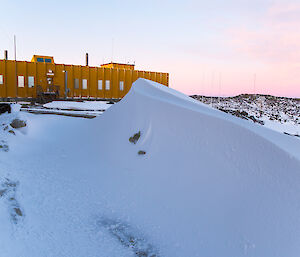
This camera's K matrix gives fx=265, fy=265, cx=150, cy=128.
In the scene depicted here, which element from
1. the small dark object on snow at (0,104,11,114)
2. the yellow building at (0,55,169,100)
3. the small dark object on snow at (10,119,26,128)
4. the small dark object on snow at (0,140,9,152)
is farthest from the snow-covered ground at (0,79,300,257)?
the yellow building at (0,55,169,100)

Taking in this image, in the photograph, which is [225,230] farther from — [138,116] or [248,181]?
[138,116]

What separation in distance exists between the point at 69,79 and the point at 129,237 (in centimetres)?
2157

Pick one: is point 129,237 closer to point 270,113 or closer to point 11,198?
point 11,198

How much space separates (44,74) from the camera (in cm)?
Result: 2266

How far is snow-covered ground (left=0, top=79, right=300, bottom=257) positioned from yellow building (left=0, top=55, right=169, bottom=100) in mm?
16836

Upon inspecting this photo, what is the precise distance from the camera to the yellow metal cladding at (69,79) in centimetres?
2161

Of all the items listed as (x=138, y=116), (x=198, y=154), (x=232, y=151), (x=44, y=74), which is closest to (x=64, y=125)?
(x=138, y=116)

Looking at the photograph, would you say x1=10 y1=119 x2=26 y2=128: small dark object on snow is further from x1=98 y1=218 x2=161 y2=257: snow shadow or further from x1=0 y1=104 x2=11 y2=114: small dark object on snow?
x1=98 y1=218 x2=161 y2=257: snow shadow

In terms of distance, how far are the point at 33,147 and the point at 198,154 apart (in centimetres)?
539

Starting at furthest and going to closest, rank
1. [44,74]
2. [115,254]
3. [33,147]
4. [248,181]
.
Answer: [44,74] → [33,147] → [248,181] → [115,254]

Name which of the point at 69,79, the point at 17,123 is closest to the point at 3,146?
the point at 17,123

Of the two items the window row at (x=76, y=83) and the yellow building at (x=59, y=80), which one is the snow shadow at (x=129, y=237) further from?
the window row at (x=76, y=83)

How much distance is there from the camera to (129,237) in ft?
13.9

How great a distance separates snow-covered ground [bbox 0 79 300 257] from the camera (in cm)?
376
